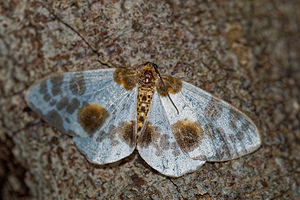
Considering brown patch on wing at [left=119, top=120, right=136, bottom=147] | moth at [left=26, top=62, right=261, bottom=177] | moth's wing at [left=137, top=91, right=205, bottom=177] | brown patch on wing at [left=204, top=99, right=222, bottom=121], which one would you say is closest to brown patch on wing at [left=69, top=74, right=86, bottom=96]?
moth at [left=26, top=62, right=261, bottom=177]

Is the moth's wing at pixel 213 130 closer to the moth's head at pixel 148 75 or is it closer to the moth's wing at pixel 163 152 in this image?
the moth's wing at pixel 163 152

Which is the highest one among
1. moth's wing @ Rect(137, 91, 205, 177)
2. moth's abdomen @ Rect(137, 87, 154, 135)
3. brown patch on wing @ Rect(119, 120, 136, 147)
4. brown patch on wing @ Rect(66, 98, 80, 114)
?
brown patch on wing @ Rect(66, 98, 80, 114)

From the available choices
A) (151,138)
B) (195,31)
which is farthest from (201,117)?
(195,31)

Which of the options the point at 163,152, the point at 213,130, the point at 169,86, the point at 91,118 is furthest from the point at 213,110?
the point at 91,118

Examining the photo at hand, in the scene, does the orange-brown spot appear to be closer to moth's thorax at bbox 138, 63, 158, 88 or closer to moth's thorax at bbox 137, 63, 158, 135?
moth's thorax at bbox 137, 63, 158, 135

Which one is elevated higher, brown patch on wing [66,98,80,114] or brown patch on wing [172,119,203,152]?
brown patch on wing [66,98,80,114]

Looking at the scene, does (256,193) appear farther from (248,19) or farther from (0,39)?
(0,39)

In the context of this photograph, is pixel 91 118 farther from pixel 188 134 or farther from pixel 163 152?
pixel 188 134
